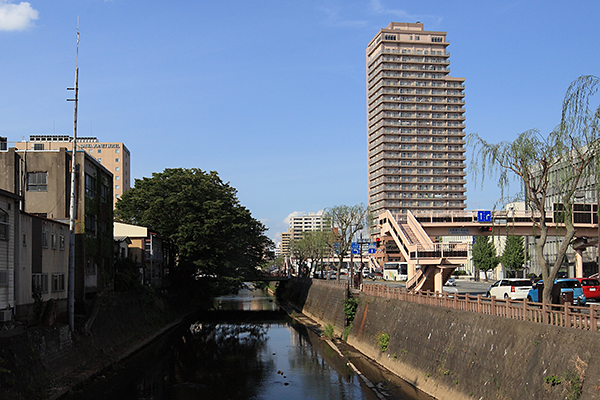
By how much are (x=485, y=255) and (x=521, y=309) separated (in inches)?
3230

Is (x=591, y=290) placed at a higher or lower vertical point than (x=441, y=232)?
lower

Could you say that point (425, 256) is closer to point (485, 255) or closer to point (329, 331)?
point (329, 331)

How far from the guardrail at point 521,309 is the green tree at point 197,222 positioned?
34.0 meters

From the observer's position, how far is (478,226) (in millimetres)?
53531

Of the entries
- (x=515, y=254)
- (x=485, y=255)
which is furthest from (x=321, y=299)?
(x=485, y=255)

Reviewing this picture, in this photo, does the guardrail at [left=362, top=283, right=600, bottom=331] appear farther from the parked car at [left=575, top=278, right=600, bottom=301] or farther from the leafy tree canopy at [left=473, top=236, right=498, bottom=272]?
the leafy tree canopy at [left=473, top=236, right=498, bottom=272]

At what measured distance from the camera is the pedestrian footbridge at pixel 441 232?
151 ft

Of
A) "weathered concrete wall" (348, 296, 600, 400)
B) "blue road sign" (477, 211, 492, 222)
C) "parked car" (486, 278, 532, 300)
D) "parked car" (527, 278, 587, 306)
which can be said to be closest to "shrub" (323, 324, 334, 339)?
"weathered concrete wall" (348, 296, 600, 400)

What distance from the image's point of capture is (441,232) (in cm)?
5466

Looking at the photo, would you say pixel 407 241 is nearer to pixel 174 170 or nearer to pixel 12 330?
pixel 12 330

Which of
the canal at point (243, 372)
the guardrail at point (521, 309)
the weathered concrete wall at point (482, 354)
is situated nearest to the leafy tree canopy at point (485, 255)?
the canal at point (243, 372)

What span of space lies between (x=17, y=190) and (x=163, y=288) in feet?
97.4

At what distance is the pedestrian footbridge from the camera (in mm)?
45906

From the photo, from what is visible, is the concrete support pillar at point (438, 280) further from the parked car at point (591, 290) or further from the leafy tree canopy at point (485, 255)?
the leafy tree canopy at point (485, 255)
